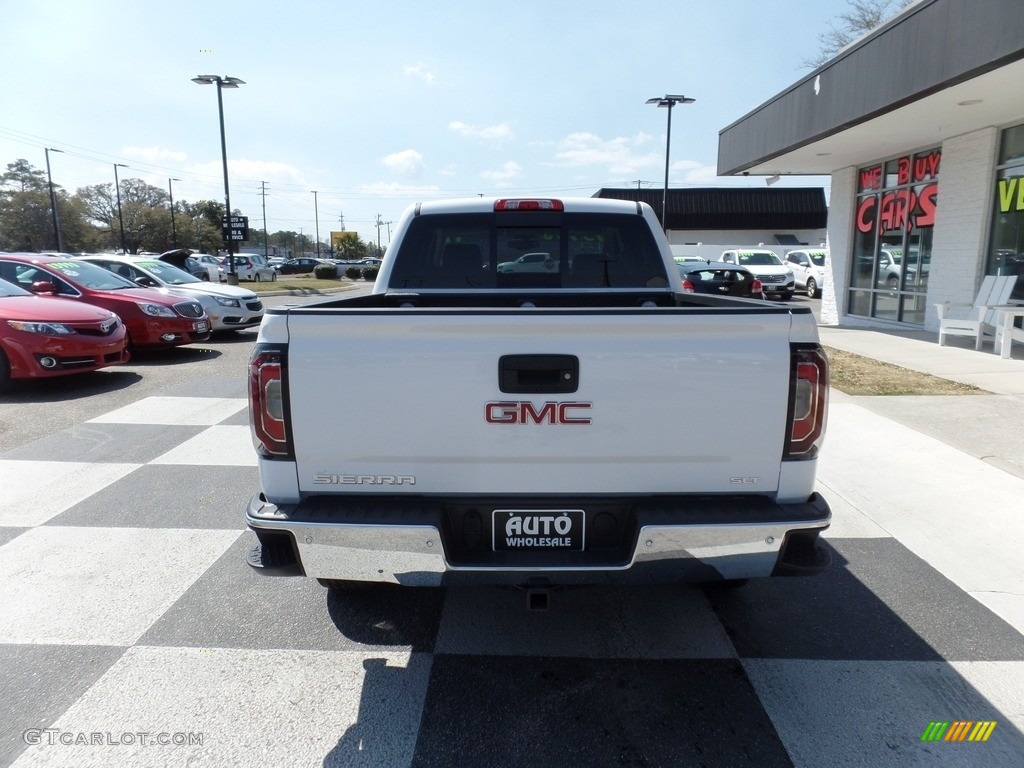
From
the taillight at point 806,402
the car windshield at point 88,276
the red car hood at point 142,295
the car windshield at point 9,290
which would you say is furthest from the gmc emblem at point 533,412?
the car windshield at point 88,276

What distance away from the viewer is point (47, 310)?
857cm

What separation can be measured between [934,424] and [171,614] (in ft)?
22.1

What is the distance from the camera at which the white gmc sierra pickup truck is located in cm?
251

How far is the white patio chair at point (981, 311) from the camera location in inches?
432

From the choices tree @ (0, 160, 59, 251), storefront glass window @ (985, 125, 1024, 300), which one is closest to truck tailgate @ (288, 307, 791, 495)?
storefront glass window @ (985, 125, 1024, 300)

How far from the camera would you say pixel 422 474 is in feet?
8.54

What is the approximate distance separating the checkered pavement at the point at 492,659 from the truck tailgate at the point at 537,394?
3.15 ft

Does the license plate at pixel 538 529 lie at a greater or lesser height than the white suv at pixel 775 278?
lesser

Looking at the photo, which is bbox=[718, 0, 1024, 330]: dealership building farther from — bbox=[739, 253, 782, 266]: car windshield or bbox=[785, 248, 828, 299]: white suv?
bbox=[739, 253, 782, 266]: car windshield

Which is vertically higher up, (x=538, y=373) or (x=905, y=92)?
(x=905, y=92)

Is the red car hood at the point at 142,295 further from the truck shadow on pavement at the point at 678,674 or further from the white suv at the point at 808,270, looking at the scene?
the white suv at the point at 808,270

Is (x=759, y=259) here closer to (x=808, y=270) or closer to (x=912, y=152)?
(x=808, y=270)

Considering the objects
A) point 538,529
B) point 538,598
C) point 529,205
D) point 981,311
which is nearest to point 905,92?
point 981,311

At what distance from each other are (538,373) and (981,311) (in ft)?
37.0
